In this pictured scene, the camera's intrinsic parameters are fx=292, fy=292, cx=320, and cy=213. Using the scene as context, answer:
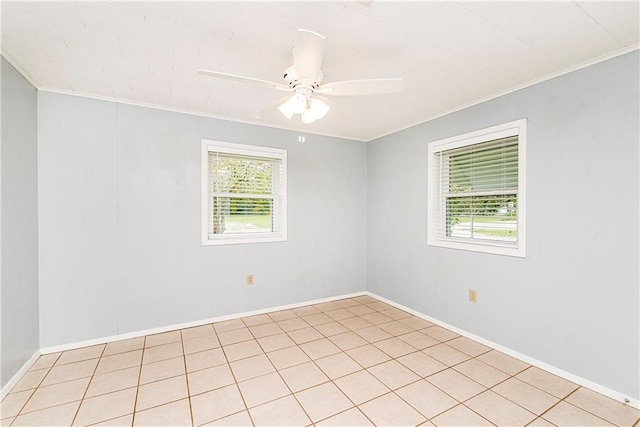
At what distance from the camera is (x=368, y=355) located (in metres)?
2.59

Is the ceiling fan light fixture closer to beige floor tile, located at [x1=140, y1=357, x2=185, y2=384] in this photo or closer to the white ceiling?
the white ceiling

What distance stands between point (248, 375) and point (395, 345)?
1375 millimetres

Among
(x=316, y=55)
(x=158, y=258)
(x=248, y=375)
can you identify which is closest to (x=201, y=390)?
(x=248, y=375)

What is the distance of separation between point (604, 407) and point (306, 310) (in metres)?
2.75

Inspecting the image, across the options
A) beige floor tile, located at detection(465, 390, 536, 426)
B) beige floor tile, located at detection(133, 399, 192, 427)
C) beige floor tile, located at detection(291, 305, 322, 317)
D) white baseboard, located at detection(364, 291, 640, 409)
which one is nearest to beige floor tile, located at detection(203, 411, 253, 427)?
beige floor tile, located at detection(133, 399, 192, 427)

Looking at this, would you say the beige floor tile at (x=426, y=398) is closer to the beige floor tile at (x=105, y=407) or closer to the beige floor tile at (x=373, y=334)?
the beige floor tile at (x=373, y=334)

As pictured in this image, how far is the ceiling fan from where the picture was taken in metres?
1.48

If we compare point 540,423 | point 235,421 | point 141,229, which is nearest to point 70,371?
point 141,229

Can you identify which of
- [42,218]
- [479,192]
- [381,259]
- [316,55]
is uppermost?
[316,55]

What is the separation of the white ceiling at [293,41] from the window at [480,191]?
0.47m

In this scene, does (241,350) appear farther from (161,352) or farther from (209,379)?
(161,352)

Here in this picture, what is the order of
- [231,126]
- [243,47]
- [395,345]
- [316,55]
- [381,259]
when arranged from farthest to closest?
[381,259]
[231,126]
[395,345]
[243,47]
[316,55]

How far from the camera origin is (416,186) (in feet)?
11.7

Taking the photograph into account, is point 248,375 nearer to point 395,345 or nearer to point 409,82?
point 395,345
